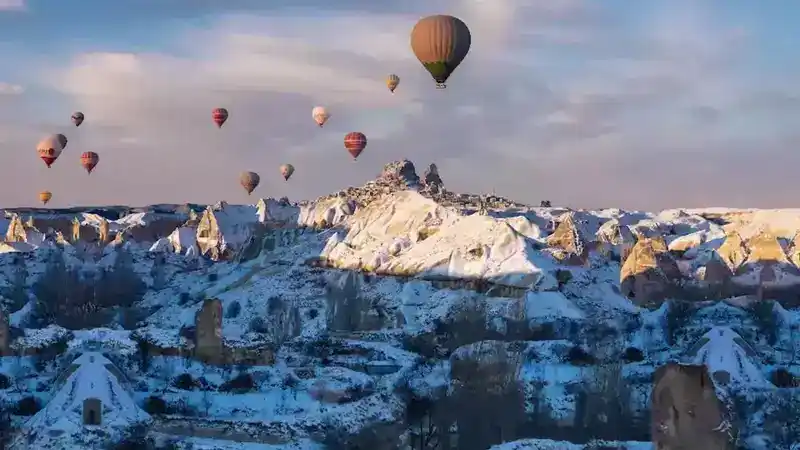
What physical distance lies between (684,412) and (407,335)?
111 ft

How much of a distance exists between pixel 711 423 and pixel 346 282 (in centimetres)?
5229

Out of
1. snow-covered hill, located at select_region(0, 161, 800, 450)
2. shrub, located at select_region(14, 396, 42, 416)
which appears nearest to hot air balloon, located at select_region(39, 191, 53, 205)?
snow-covered hill, located at select_region(0, 161, 800, 450)

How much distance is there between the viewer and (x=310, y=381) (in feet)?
113

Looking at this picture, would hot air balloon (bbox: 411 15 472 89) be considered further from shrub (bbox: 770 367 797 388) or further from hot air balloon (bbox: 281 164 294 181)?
hot air balloon (bbox: 281 164 294 181)

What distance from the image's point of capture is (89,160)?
8425 centimetres

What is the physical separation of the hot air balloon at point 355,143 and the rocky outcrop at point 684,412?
55.6 m

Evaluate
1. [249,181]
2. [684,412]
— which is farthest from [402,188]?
[684,412]

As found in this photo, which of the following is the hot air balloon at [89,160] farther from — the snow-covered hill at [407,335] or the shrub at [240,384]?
the shrub at [240,384]

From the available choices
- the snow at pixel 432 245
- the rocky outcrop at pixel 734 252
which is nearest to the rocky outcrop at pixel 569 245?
the snow at pixel 432 245

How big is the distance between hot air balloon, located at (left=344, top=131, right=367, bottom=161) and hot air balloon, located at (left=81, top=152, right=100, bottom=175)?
2220 centimetres

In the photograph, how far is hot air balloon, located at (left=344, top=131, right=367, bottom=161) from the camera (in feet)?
237

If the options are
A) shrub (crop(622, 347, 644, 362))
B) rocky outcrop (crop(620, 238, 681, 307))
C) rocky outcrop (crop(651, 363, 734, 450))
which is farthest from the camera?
rocky outcrop (crop(620, 238, 681, 307))

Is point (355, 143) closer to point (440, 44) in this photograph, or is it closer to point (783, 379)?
point (440, 44)

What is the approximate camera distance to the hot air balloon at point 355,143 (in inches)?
2847
